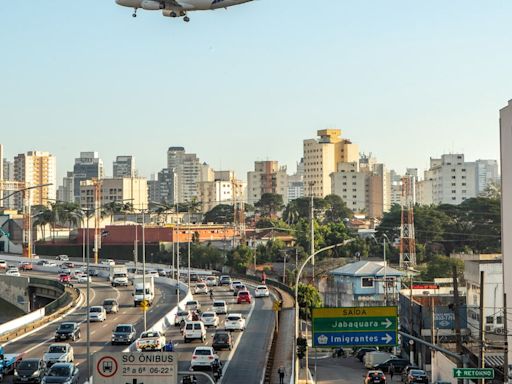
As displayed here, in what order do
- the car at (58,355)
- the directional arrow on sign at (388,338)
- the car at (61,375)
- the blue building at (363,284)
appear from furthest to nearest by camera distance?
1. the blue building at (363,284)
2. the car at (58,355)
3. the car at (61,375)
4. the directional arrow on sign at (388,338)

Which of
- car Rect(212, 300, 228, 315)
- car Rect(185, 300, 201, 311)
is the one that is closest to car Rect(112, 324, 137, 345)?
car Rect(185, 300, 201, 311)

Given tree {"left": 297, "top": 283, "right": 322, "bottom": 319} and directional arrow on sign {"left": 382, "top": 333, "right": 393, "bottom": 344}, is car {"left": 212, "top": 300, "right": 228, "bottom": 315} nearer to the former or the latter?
tree {"left": 297, "top": 283, "right": 322, "bottom": 319}

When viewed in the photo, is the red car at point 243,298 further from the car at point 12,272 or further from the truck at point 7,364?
the car at point 12,272

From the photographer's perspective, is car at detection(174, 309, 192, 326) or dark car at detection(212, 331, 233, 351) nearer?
dark car at detection(212, 331, 233, 351)

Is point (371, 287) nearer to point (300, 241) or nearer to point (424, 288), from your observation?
point (424, 288)

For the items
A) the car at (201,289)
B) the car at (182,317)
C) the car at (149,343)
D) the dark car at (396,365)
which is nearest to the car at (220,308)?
the car at (182,317)

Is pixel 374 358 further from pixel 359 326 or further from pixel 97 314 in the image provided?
pixel 359 326

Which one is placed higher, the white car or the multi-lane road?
the multi-lane road

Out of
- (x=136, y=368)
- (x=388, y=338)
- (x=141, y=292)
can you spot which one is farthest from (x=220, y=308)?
(x=136, y=368)
